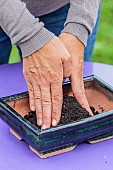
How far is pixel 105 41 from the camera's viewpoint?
10.6ft

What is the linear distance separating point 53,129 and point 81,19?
39 cm

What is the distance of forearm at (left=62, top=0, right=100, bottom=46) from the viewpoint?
4.67 ft

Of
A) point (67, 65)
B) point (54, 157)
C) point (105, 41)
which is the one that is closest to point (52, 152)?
point (54, 157)

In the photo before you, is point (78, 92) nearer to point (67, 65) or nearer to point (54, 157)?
point (67, 65)

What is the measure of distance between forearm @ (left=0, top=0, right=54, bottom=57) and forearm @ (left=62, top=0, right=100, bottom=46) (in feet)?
0.40

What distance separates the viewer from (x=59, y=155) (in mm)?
1264

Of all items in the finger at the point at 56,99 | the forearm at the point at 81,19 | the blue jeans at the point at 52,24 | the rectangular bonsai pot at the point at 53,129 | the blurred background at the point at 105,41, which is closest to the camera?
the rectangular bonsai pot at the point at 53,129

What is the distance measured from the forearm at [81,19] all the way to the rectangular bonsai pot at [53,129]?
0.17 metres

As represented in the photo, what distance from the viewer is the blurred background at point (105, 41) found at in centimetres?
303

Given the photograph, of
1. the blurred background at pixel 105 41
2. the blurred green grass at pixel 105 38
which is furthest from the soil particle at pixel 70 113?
the blurred green grass at pixel 105 38

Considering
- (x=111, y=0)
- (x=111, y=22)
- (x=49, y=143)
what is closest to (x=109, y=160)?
(x=49, y=143)

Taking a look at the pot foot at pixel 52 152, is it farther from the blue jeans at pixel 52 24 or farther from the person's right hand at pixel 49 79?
the blue jeans at pixel 52 24

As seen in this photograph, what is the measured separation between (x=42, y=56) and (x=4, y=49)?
21.5 inches

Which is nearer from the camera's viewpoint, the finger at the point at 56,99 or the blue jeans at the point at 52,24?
the finger at the point at 56,99
